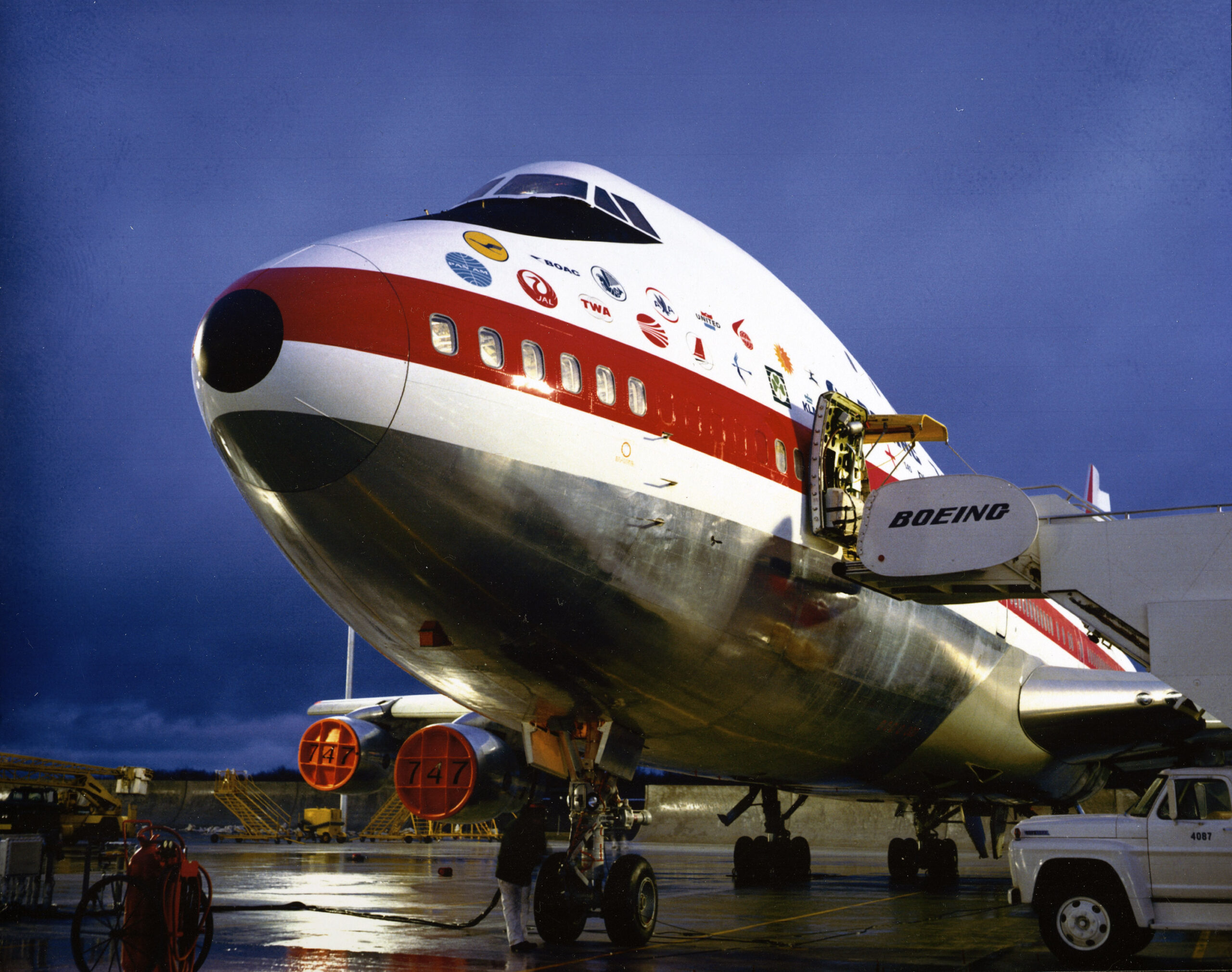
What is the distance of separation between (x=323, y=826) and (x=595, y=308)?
3175 cm

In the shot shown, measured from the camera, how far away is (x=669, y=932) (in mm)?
11562

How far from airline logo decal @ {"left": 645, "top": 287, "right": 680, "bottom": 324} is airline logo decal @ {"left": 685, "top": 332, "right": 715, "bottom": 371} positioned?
0.64 ft

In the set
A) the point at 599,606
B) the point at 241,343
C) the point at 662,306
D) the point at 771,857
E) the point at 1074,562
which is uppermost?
the point at 662,306

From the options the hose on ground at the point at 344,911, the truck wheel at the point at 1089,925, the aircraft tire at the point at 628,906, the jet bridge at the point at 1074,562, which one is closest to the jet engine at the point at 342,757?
the hose on ground at the point at 344,911

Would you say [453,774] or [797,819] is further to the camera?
[797,819]

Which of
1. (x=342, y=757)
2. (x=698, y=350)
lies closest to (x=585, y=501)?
(x=698, y=350)

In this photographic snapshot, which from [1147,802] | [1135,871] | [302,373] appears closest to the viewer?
[302,373]

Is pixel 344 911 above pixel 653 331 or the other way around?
the other way around

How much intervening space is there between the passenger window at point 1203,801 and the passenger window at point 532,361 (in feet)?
20.7

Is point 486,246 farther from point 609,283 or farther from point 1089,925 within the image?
point 1089,925

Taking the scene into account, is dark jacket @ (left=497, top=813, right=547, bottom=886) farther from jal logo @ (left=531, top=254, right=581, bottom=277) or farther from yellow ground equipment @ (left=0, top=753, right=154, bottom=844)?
yellow ground equipment @ (left=0, top=753, right=154, bottom=844)

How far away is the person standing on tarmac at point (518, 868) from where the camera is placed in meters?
10.2

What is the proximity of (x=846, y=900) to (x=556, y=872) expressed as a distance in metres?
7.64

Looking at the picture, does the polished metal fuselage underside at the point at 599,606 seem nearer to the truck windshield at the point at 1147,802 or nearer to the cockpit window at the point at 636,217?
the truck windshield at the point at 1147,802
